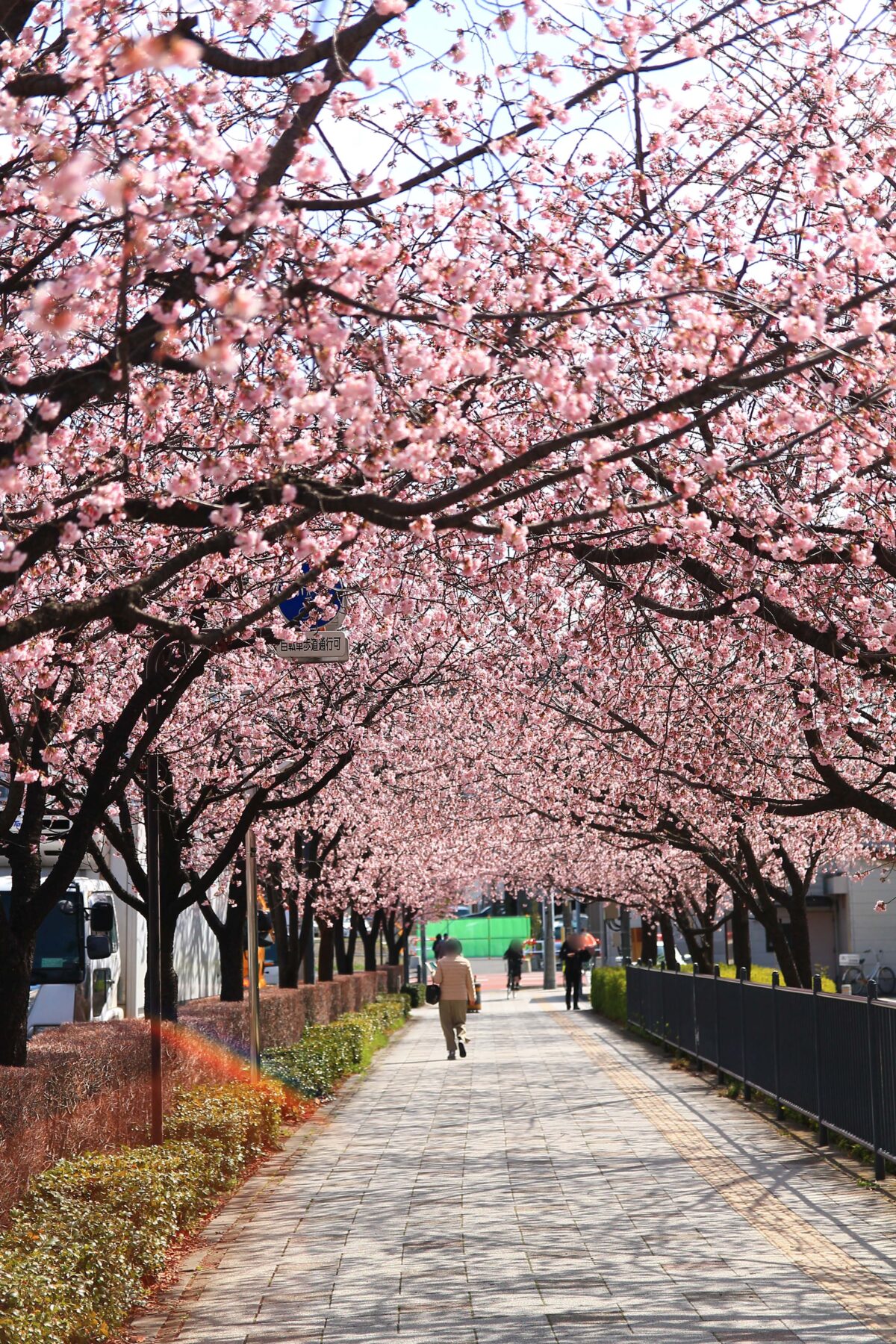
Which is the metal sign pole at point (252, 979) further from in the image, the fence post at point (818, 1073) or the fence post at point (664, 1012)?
the fence post at point (664, 1012)

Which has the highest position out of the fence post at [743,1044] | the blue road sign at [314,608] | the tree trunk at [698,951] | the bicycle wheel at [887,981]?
the blue road sign at [314,608]

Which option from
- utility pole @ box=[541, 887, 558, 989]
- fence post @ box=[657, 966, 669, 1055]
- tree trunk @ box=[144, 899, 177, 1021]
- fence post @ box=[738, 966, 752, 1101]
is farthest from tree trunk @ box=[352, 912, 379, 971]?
tree trunk @ box=[144, 899, 177, 1021]

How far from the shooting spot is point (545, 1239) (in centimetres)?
895

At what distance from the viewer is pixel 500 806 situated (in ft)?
86.7

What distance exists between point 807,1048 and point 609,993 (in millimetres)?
20260

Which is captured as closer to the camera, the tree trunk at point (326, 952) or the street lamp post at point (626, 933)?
the tree trunk at point (326, 952)

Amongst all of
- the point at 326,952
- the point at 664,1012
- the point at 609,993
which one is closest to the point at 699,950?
the point at 609,993

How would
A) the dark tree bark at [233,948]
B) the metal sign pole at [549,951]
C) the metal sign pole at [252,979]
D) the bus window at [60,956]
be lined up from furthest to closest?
the metal sign pole at [549,951] < the bus window at [60,956] < the dark tree bark at [233,948] < the metal sign pole at [252,979]

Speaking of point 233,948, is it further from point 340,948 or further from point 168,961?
point 340,948

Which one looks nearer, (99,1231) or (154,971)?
(99,1231)

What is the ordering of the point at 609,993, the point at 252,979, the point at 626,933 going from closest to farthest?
the point at 252,979 < the point at 609,993 < the point at 626,933

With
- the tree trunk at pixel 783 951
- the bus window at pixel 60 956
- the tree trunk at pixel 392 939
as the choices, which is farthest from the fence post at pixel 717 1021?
the tree trunk at pixel 392 939

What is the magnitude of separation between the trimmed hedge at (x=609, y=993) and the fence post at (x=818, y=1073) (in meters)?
17.9

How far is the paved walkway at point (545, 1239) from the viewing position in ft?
23.1
